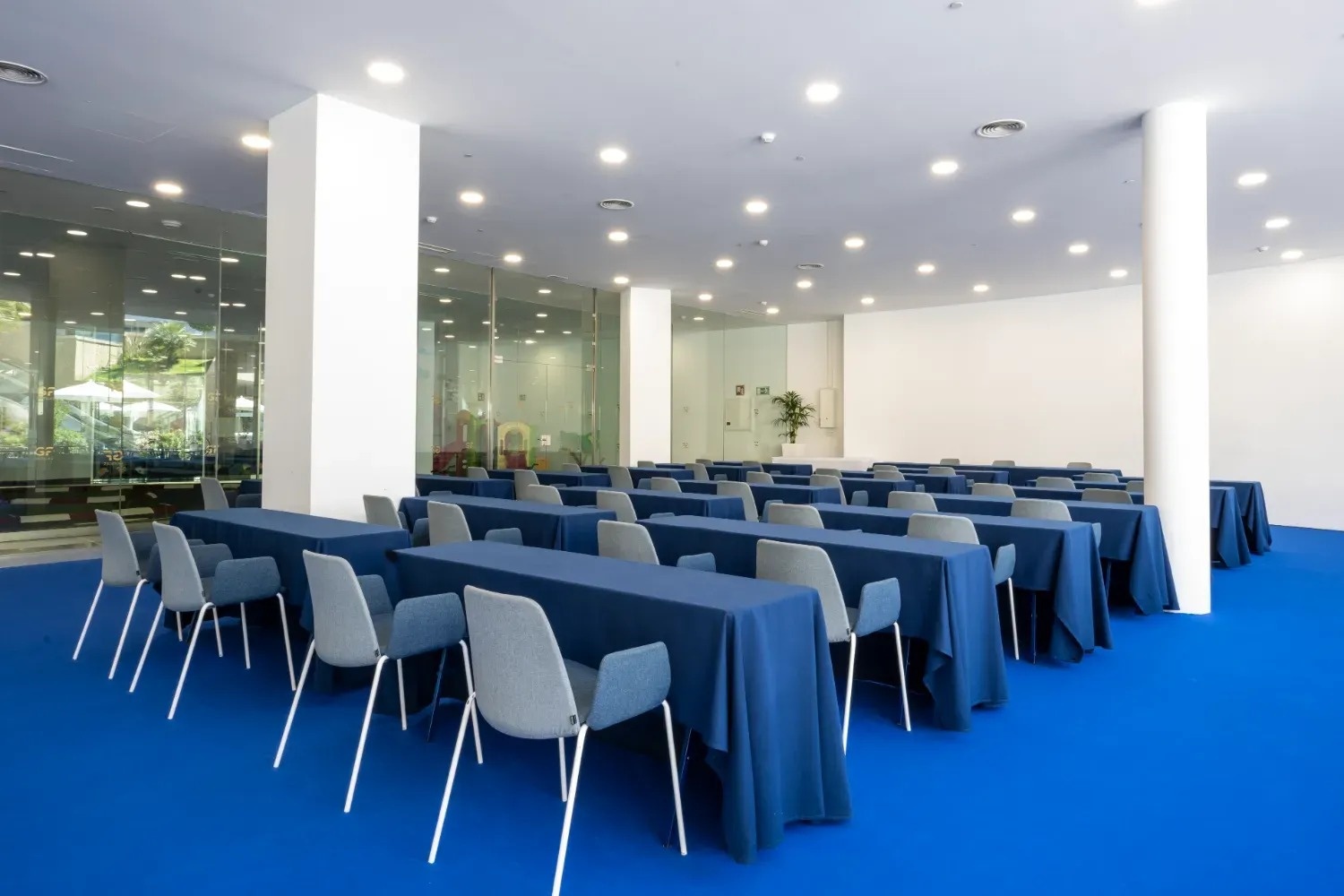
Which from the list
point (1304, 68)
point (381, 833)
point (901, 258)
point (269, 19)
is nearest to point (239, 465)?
point (269, 19)

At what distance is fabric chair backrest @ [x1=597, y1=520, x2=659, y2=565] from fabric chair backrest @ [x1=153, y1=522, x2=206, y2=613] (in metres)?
1.99

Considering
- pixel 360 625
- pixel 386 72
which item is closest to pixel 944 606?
pixel 360 625

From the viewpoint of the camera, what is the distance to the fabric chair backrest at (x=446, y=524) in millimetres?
5410

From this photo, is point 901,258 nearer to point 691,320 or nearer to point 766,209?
point 766,209

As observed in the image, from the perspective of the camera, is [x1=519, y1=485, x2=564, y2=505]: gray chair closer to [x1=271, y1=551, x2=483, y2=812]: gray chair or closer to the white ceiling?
the white ceiling

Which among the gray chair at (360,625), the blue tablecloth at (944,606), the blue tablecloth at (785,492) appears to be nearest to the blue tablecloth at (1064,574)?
the blue tablecloth at (944,606)

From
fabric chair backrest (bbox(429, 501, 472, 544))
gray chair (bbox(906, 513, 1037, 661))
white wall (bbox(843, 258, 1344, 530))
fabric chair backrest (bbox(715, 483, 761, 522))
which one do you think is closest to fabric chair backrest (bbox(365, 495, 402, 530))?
fabric chair backrest (bbox(429, 501, 472, 544))

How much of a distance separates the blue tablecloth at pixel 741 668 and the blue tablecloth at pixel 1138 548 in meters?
4.09

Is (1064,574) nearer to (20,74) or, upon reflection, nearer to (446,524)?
(446,524)

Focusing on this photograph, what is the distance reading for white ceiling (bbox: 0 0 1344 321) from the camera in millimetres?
4914

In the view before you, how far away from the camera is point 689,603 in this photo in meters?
2.70

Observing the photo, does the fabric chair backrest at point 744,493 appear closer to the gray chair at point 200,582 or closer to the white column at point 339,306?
the white column at point 339,306

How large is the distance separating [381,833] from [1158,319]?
20.6ft

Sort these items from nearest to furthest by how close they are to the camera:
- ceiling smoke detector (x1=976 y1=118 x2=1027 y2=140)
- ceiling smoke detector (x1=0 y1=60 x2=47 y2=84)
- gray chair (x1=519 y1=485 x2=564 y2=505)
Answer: ceiling smoke detector (x1=0 y1=60 x2=47 y2=84) → ceiling smoke detector (x1=976 y1=118 x2=1027 y2=140) → gray chair (x1=519 y1=485 x2=564 y2=505)
